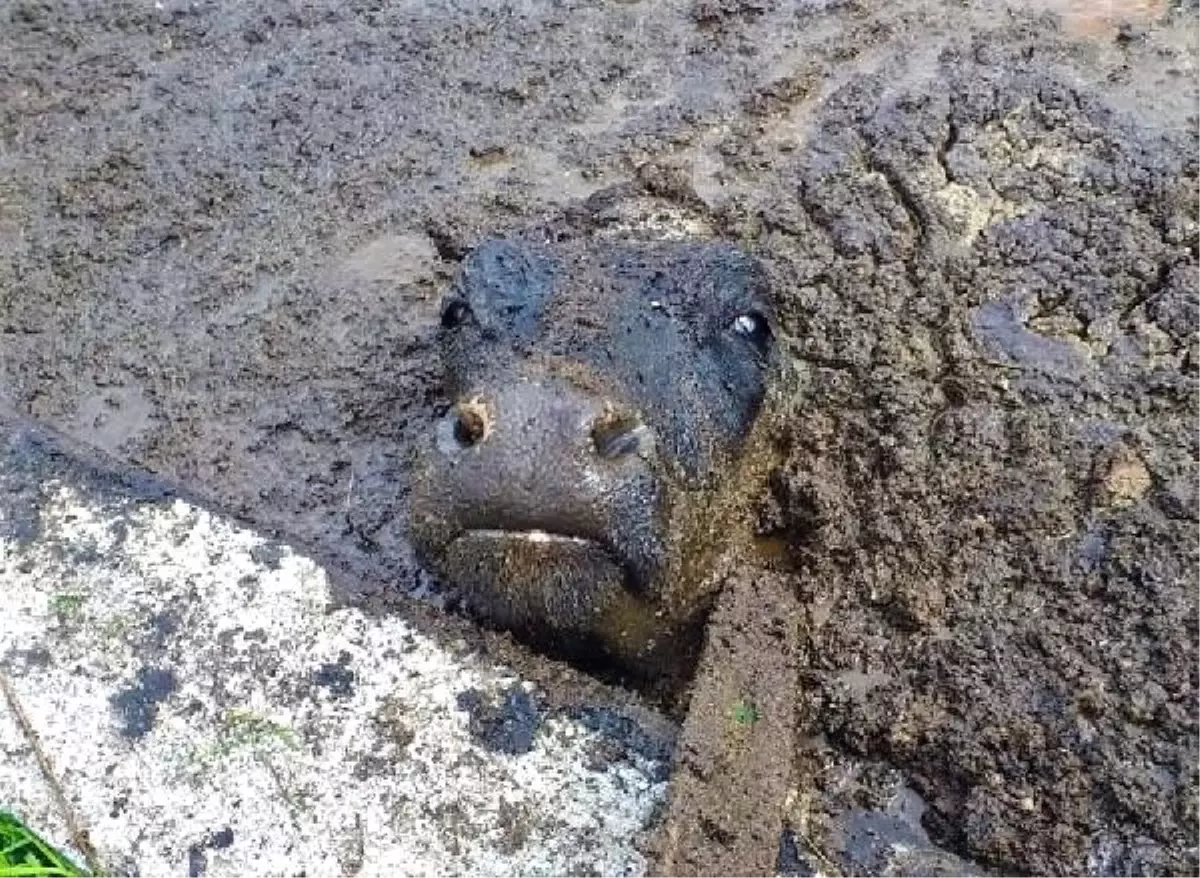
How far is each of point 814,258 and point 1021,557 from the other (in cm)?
108

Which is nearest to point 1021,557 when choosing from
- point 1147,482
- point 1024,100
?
point 1147,482

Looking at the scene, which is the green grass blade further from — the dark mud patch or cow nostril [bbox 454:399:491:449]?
cow nostril [bbox 454:399:491:449]

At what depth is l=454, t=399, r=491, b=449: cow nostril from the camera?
296cm

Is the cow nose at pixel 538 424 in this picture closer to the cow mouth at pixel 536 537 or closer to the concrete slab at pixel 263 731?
the cow mouth at pixel 536 537

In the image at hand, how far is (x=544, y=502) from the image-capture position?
9.57ft

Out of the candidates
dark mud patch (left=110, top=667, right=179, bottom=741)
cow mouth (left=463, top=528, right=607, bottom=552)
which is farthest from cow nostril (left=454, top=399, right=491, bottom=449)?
dark mud patch (left=110, top=667, right=179, bottom=741)

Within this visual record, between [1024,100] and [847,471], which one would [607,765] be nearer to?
[847,471]

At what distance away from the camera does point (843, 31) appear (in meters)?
4.83

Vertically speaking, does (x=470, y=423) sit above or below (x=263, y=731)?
above

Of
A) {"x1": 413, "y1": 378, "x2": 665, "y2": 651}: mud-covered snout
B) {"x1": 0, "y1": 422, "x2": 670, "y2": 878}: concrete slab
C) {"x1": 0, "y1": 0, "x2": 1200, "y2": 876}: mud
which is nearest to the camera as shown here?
{"x1": 413, "y1": 378, "x2": 665, "y2": 651}: mud-covered snout

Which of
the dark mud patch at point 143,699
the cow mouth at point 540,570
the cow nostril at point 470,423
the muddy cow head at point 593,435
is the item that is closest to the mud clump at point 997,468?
the muddy cow head at point 593,435

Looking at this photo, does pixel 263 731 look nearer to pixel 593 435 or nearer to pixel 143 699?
pixel 143 699

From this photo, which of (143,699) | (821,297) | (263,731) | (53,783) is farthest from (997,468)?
(53,783)

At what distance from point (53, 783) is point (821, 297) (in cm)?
207
